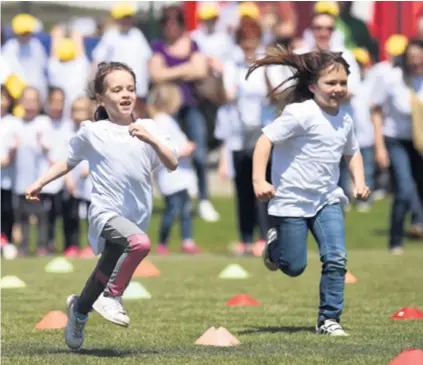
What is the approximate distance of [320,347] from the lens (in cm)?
800

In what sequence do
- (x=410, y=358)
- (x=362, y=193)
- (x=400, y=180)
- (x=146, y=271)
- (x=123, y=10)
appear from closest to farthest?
(x=410, y=358)
(x=362, y=193)
(x=146, y=271)
(x=400, y=180)
(x=123, y=10)

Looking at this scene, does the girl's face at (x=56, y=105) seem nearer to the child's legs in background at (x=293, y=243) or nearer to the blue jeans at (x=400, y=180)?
the blue jeans at (x=400, y=180)

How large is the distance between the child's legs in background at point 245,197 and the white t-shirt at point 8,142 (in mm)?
2627

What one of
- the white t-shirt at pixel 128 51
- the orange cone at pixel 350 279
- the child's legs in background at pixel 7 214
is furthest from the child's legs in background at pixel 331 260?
the white t-shirt at pixel 128 51

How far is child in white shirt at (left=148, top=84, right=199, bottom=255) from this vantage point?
15664 millimetres

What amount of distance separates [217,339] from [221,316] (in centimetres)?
152

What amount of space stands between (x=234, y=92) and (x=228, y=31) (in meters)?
5.24

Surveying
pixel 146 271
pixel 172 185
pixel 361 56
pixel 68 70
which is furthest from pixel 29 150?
pixel 361 56

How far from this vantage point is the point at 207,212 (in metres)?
19.3

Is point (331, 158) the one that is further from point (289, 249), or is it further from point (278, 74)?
Result: point (278, 74)

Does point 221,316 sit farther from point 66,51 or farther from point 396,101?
point 66,51

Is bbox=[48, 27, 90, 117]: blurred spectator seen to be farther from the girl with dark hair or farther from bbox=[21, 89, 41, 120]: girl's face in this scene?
the girl with dark hair

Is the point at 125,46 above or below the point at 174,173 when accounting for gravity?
above

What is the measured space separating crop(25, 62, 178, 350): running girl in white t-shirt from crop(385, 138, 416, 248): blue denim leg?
6.85 meters
